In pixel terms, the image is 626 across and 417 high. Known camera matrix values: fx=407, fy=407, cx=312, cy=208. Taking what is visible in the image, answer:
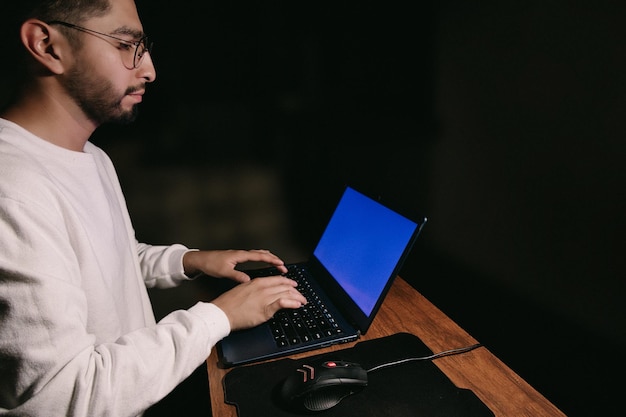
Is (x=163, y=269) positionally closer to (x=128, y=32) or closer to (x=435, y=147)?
(x=128, y=32)

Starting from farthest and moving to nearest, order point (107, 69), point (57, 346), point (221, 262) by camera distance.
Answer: point (221, 262)
point (107, 69)
point (57, 346)

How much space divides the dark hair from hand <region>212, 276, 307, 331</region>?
579 millimetres

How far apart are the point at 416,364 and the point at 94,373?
581 mm

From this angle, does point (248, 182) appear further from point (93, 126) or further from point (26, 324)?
point (26, 324)

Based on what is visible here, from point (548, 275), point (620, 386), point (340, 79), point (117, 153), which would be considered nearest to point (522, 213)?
Answer: point (548, 275)

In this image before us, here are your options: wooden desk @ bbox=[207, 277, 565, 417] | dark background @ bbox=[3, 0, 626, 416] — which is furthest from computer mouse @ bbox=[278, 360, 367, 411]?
dark background @ bbox=[3, 0, 626, 416]

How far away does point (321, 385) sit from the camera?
69cm

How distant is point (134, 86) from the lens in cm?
88

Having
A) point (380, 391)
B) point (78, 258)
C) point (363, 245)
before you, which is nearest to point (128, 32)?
point (78, 258)

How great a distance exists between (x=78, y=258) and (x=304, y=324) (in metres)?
0.50

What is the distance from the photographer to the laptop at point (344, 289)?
34.7 inches

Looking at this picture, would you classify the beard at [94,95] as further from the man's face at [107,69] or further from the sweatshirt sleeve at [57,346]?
the sweatshirt sleeve at [57,346]

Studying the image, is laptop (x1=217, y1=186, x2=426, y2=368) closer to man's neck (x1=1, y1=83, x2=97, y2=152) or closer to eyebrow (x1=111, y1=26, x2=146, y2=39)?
man's neck (x1=1, y1=83, x2=97, y2=152)

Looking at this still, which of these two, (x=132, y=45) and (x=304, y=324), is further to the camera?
(x=304, y=324)
